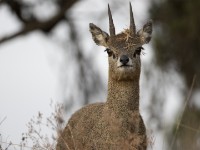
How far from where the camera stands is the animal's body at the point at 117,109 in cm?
1071

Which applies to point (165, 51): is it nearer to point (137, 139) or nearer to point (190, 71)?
point (190, 71)

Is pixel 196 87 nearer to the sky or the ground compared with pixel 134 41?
nearer to the ground

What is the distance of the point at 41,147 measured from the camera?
403 inches

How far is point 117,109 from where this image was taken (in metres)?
11.0

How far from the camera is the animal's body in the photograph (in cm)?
1071

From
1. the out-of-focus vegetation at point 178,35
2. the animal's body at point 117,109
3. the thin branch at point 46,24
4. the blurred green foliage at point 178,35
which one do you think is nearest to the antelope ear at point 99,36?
the animal's body at point 117,109

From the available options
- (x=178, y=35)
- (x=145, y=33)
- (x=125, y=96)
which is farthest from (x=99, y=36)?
(x=178, y=35)

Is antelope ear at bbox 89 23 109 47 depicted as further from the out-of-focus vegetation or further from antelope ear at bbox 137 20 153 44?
the out-of-focus vegetation

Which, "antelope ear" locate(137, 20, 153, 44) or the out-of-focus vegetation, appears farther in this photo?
the out-of-focus vegetation

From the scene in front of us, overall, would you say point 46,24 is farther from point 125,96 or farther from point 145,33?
point 125,96

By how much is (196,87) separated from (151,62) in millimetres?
1293

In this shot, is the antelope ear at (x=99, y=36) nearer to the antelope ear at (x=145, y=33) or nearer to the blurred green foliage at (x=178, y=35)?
the antelope ear at (x=145, y=33)

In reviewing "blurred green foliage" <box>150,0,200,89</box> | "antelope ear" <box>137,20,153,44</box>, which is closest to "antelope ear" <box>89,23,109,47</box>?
"antelope ear" <box>137,20,153,44</box>

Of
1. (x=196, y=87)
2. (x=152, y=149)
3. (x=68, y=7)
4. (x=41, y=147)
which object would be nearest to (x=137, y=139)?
(x=152, y=149)
